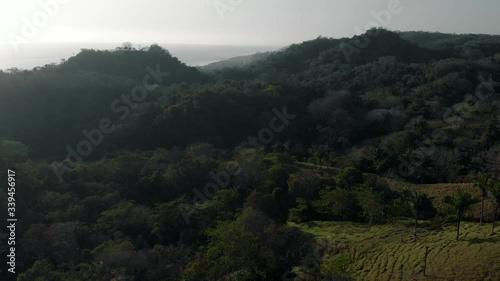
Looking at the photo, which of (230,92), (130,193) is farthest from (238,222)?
(230,92)

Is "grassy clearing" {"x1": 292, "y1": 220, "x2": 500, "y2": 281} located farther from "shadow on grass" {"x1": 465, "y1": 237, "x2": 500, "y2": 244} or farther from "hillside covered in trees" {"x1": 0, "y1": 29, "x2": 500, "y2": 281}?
"hillside covered in trees" {"x1": 0, "y1": 29, "x2": 500, "y2": 281}

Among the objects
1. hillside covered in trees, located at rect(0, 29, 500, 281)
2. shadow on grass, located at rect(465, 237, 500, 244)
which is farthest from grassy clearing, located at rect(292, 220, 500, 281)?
hillside covered in trees, located at rect(0, 29, 500, 281)

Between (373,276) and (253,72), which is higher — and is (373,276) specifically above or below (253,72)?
below

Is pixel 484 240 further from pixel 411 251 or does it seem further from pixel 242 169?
pixel 242 169

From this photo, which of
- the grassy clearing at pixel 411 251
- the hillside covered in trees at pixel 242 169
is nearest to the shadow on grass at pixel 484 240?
the grassy clearing at pixel 411 251

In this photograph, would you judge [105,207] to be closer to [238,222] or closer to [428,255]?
[238,222]

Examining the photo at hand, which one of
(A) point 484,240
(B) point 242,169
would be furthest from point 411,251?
(B) point 242,169
